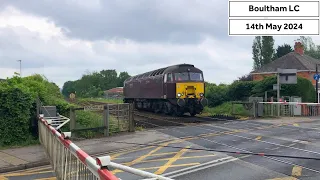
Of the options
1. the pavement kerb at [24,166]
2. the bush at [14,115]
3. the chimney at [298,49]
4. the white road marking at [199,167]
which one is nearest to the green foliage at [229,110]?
the white road marking at [199,167]

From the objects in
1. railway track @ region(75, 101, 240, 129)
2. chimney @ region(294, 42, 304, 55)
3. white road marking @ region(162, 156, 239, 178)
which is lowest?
white road marking @ region(162, 156, 239, 178)

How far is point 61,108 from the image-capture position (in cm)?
1522

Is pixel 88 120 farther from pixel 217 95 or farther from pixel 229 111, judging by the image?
pixel 217 95

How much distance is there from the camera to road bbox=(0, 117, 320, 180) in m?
7.79

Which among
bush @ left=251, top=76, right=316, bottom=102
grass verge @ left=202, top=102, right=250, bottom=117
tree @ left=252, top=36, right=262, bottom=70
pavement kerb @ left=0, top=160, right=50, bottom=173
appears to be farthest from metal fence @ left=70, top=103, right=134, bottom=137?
tree @ left=252, top=36, right=262, bottom=70

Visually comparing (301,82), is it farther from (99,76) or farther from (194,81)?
(99,76)

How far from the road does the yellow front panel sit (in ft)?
27.3

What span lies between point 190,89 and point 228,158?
14206 mm

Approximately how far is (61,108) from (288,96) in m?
18.1

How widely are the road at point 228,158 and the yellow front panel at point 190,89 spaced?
8.33 meters

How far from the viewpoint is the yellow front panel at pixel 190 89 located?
2292 cm

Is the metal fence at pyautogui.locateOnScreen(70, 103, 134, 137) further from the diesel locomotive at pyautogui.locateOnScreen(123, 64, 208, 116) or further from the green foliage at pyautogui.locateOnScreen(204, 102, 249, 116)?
the green foliage at pyautogui.locateOnScreen(204, 102, 249, 116)

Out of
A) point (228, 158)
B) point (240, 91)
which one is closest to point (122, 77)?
point (240, 91)

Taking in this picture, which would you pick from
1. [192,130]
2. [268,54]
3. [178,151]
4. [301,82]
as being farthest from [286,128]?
[268,54]
